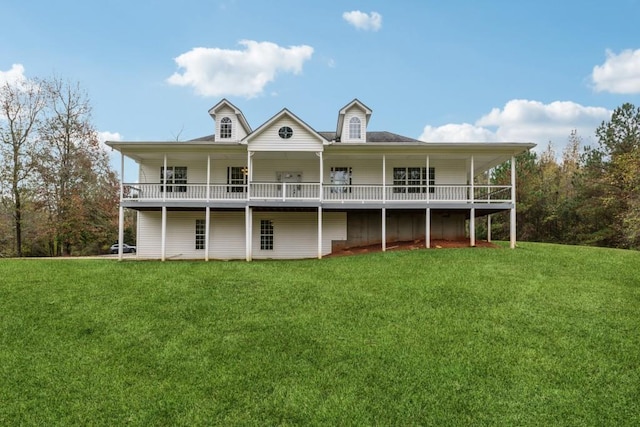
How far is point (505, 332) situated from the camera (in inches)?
329

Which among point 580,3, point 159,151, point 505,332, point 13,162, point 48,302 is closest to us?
point 505,332

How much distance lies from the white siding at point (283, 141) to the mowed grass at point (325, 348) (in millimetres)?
7306

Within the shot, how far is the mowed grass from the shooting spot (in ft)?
19.4

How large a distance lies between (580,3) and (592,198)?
2136 cm

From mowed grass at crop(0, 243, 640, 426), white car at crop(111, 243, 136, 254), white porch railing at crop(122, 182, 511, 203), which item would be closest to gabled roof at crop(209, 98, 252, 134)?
white porch railing at crop(122, 182, 511, 203)

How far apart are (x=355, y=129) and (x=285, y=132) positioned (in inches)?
148

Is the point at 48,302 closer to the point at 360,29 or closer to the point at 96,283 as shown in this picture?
the point at 96,283

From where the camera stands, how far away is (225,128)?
20.3m

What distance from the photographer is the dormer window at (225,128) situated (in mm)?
20234

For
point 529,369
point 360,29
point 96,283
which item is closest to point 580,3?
point 360,29

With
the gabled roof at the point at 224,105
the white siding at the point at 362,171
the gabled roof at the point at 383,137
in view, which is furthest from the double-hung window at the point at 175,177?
the gabled roof at the point at 383,137

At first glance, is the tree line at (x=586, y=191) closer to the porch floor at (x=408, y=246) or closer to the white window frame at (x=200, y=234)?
the porch floor at (x=408, y=246)

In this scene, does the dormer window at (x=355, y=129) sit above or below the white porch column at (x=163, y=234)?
above

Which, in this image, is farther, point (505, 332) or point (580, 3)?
point (580, 3)
